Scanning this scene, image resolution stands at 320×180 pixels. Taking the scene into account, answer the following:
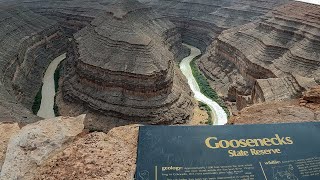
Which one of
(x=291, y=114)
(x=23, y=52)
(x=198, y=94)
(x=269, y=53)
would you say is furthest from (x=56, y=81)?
(x=291, y=114)

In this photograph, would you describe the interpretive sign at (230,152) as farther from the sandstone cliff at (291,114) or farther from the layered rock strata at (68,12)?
the layered rock strata at (68,12)

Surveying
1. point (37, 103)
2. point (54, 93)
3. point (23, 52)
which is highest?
point (23, 52)

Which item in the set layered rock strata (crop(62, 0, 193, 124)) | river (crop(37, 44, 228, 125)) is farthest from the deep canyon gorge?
river (crop(37, 44, 228, 125))

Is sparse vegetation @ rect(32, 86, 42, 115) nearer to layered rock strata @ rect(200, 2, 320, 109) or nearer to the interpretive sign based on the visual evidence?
layered rock strata @ rect(200, 2, 320, 109)

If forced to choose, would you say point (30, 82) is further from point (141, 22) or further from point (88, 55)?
point (141, 22)

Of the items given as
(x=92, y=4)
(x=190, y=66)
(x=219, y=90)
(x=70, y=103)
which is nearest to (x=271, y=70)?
(x=219, y=90)

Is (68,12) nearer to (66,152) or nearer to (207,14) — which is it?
(207,14)
